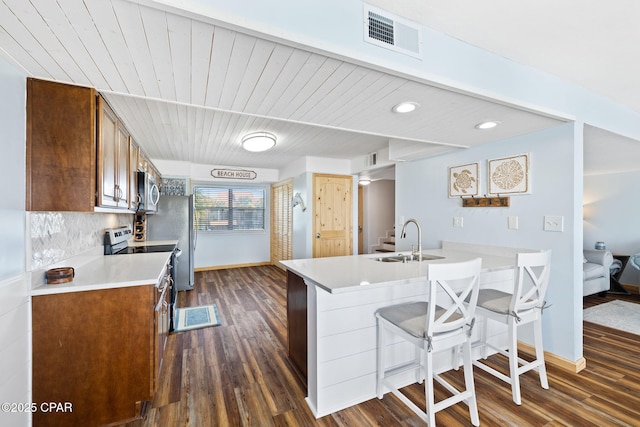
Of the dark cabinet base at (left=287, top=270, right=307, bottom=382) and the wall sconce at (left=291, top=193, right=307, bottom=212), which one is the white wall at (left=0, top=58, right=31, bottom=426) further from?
the wall sconce at (left=291, top=193, right=307, bottom=212)

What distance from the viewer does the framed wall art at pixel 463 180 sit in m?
3.00

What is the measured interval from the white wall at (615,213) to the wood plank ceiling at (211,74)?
413cm

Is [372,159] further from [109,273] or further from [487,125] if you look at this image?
[109,273]

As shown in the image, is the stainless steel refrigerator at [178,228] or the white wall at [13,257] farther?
the stainless steel refrigerator at [178,228]

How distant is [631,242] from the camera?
15.8ft

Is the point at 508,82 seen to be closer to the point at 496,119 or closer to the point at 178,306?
the point at 496,119

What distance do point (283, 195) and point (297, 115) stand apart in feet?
13.7

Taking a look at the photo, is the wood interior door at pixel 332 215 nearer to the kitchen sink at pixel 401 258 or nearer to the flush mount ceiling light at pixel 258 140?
the flush mount ceiling light at pixel 258 140

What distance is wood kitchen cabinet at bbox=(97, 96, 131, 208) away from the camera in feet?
5.93

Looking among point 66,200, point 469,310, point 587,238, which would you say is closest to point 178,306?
point 66,200

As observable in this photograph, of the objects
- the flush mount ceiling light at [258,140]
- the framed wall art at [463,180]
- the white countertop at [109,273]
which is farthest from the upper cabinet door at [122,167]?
the framed wall art at [463,180]

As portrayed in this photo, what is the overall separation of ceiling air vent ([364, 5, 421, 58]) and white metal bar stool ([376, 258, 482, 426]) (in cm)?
115

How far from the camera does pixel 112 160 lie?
2074mm

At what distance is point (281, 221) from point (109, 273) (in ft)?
14.5
